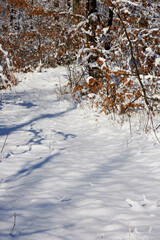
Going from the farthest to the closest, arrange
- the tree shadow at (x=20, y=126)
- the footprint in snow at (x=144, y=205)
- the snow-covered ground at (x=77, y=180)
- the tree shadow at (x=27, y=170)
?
the tree shadow at (x=20, y=126) < the tree shadow at (x=27, y=170) < the footprint in snow at (x=144, y=205) < the snow-covered ground at (x=77, y=180)

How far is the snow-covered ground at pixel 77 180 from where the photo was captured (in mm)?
1689

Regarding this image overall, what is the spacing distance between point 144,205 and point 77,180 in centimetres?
95

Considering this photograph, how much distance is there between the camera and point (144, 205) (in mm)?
2029

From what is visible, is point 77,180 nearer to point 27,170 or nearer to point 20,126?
point 27,170

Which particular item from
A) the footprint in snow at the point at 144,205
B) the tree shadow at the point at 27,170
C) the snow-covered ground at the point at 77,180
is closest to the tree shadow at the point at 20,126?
the snow-covered ground at the point at 77,180

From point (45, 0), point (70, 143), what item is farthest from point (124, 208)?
point (45, 0)

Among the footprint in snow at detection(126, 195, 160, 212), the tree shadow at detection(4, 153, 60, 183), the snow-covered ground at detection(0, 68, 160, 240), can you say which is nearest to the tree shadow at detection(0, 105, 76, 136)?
the snow-covered ground at detection(0, 68, 160, 240)

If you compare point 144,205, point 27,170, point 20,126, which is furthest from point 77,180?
point 20,126

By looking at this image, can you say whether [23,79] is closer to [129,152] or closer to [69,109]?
[69,109]

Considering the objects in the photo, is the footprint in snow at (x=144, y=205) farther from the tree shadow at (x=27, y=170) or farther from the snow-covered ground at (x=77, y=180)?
the tree shadow at (x=27, y=170)

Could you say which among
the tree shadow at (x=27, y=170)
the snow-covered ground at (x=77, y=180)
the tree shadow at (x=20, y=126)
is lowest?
the tree shadow at (x=27, y=170)

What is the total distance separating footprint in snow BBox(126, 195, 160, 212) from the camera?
1.96 m

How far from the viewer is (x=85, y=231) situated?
1645mm

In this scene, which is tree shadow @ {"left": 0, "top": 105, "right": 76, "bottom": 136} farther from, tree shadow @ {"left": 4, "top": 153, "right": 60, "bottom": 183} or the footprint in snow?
the footprint in snow
